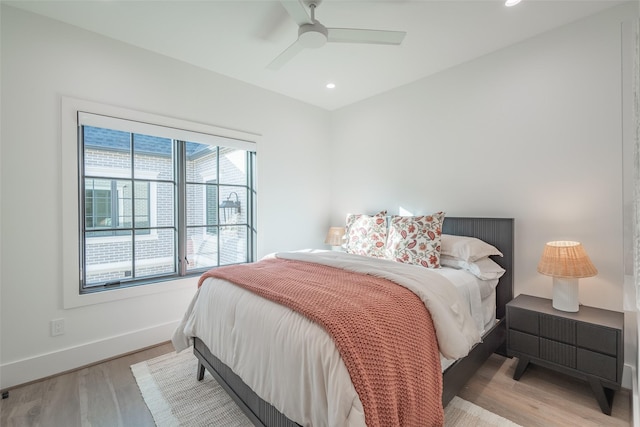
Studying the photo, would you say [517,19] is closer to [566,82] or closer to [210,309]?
[566,82]

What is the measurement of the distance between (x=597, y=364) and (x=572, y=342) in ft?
0.48

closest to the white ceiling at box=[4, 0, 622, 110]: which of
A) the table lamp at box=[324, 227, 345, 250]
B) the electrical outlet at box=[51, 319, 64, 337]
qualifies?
the table lamp at box=[324, 227, 345, 250]

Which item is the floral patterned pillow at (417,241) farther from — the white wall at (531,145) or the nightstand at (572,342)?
the nightstand at (572,342)

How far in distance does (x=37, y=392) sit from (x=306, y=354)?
7.00 feet

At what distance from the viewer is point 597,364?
5.72 feet

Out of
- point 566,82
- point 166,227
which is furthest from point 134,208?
point 566,82

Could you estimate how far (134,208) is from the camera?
8.77ft

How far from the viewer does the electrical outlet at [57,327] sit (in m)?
2.19

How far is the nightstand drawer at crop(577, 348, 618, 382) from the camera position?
169cm

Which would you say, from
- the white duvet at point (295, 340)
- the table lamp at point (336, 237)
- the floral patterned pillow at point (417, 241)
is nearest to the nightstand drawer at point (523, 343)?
the white duvet at point (295, 340)

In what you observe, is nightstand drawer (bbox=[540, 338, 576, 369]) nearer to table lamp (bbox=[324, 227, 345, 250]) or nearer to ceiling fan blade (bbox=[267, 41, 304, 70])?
table lamp (bbox=[324, 227, 345, 250])

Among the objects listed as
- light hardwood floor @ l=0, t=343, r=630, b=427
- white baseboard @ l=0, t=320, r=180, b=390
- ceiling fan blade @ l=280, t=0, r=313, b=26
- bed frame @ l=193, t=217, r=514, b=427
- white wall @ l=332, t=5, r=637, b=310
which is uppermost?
ceiling fan blade @ l=280, t=0, r=313, b=26

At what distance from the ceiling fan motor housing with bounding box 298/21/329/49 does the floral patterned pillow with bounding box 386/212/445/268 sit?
1.66m

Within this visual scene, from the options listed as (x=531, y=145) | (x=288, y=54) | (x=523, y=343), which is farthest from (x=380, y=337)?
(x=531, y=145)
